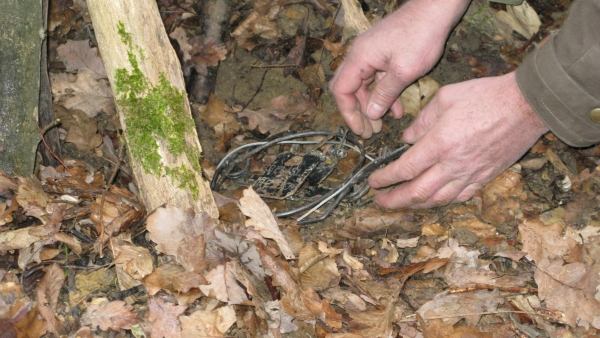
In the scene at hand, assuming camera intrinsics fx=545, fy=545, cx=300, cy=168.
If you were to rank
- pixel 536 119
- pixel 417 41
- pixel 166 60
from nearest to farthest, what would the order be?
pixel 166 60 < pixel 536 119 < pixel 417 41

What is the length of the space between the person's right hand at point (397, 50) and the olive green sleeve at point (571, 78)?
0.63 meters

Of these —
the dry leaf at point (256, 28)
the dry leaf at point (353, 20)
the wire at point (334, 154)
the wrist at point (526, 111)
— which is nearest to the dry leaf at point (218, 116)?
the wire at point (334, 154)

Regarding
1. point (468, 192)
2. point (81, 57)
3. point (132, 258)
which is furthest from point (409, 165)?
point (81, 57)

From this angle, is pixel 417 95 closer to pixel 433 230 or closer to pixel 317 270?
pixel 433 230

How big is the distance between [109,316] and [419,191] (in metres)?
1.78

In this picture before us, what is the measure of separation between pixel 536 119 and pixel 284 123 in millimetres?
1644

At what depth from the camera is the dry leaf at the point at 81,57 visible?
12.0ft

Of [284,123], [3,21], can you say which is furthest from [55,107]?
[284,123]

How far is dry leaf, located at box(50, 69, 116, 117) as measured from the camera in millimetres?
3535

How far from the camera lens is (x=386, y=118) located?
3844 millimetres

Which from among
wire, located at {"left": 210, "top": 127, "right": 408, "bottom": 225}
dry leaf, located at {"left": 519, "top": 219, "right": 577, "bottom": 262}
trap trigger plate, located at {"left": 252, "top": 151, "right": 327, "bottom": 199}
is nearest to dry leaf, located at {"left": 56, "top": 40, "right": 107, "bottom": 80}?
wire, located at {"left": 210, "top": 127, "right": 408, "bottom": 225}

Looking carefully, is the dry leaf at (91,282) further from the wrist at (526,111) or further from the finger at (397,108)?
the wrist at (526,111)

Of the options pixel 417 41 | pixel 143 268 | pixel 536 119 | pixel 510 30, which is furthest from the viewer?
pixel 510 30

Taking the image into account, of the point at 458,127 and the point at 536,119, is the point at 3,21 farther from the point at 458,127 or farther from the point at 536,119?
the point at 536,119
